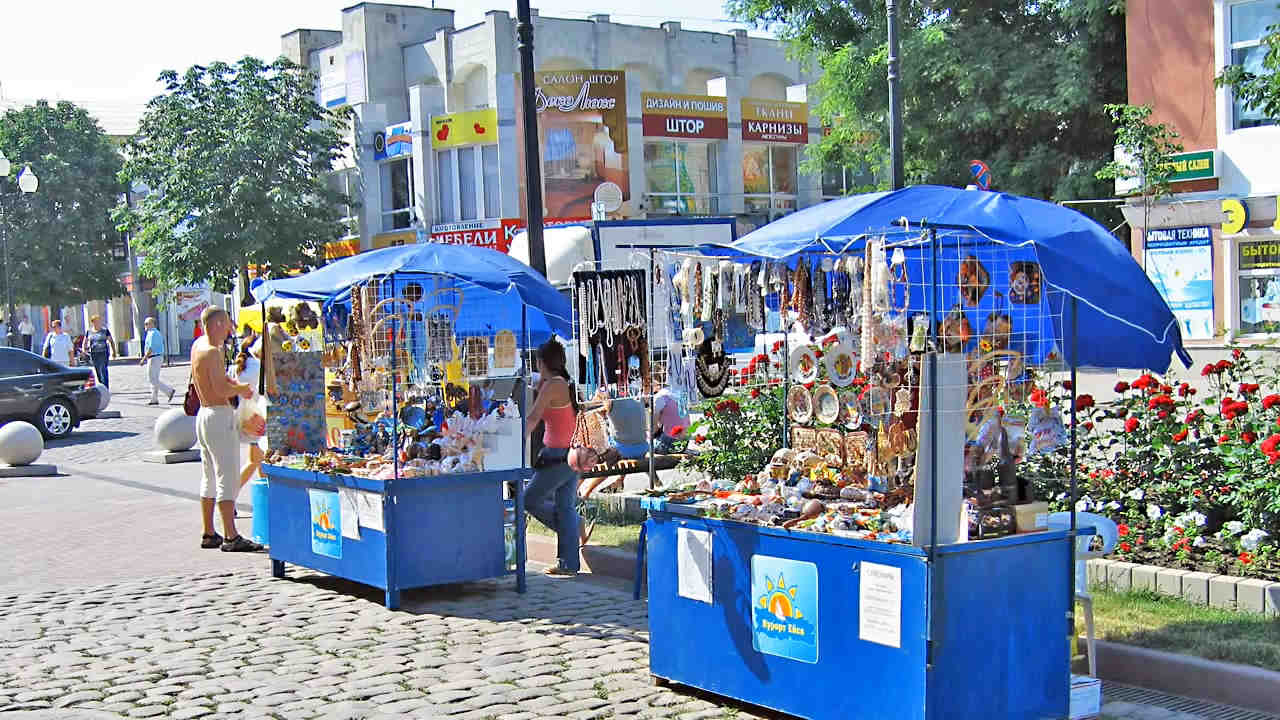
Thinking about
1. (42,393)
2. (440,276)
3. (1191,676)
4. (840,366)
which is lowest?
(1191,676)

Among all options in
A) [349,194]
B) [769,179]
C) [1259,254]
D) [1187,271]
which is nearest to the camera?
[1259,254]

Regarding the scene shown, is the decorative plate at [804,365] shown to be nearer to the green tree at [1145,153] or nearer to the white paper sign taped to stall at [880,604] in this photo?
the white paper sign taped to stall at [880,604]

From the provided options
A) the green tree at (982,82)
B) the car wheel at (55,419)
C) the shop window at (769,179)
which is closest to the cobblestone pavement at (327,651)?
the car wheel at (55,419)

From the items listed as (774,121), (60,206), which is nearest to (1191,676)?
(774,121)

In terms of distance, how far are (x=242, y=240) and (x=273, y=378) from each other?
1235 inches

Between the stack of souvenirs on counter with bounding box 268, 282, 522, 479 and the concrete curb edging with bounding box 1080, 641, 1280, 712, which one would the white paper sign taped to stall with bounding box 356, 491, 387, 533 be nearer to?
the stack of souvenirs on counter with bounding box 268, 282, 522, 479

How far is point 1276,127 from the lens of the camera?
2352cm

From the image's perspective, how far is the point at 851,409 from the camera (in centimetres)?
694

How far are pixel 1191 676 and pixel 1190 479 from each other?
2.26 meters

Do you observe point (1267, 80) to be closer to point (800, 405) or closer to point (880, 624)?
point (800, 405)

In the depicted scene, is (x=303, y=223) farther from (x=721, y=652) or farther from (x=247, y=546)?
(x=721, y=652)

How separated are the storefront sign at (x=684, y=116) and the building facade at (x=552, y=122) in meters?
0.05

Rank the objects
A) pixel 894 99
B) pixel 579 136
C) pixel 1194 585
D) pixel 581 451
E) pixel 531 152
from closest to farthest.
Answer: pixel 1194 585 → pixel 581 451 → pixel 531 152 → pixel 894 99 → pixel 579 136

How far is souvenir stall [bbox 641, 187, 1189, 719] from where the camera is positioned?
5816 mm
